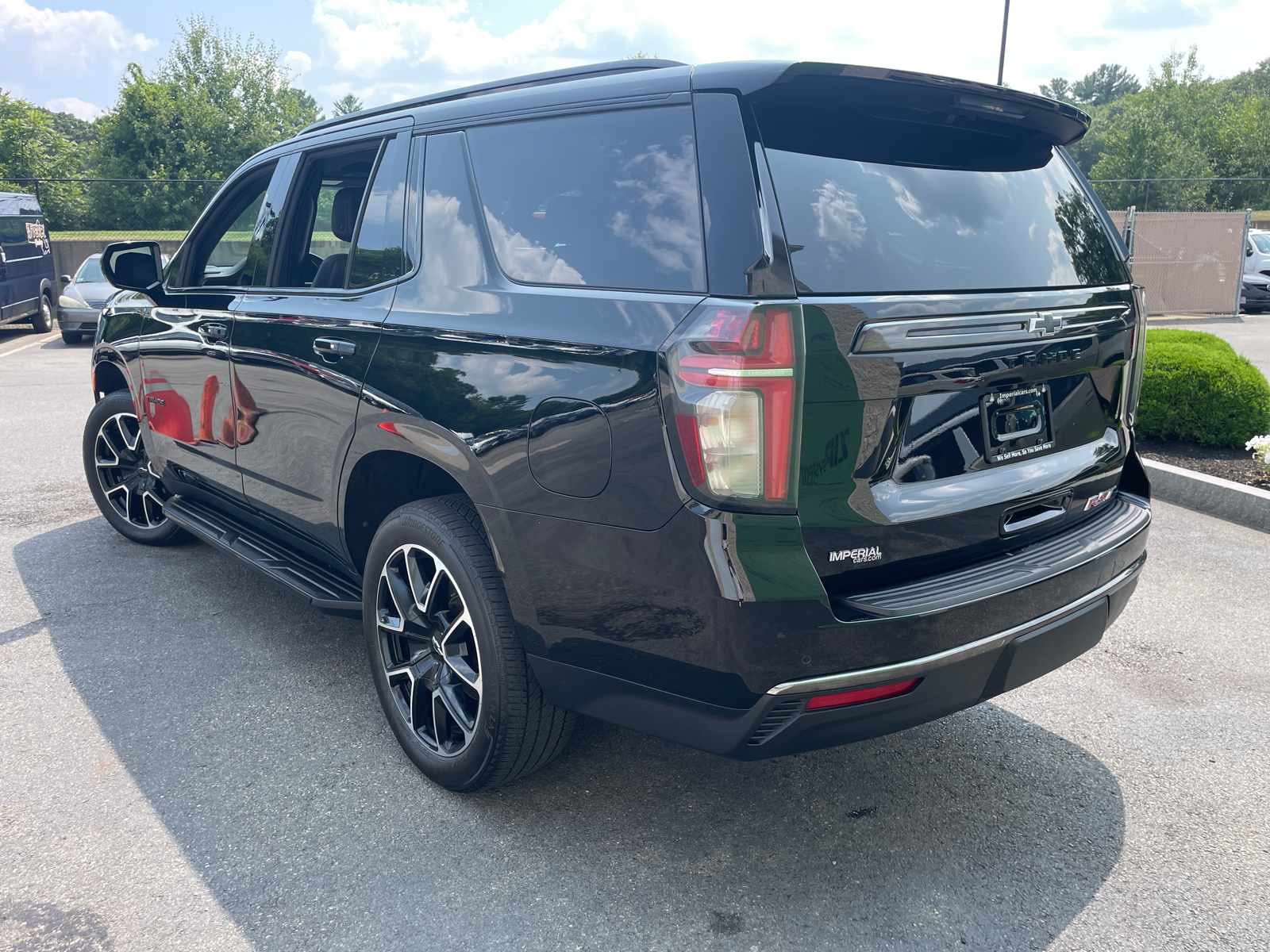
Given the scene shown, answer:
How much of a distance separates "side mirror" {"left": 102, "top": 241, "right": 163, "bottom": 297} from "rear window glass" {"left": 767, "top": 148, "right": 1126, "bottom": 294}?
3.42m

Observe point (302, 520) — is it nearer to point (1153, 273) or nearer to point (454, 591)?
point (454, 591)

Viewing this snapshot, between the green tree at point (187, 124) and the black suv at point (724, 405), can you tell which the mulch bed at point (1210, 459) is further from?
the green tree at point (187, 124)

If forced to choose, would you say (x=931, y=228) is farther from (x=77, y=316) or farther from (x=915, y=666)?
(x=77, y=316)

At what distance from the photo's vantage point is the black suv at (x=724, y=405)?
2.04 m

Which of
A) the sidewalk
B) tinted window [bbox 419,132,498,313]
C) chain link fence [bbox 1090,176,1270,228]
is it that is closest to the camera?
tinted window [bbox 419,132,498,313]

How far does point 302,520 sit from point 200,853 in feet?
4.32

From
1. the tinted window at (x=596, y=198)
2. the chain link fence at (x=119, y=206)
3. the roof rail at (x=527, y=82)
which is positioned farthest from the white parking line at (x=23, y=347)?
the tinted window at (x=596, y=198)

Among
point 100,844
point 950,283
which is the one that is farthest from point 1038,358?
point 100,844

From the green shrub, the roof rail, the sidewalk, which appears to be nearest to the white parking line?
the roof rail

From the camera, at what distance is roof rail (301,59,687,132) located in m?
2.51

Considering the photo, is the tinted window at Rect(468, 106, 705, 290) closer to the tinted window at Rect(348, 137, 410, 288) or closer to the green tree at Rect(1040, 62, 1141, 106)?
the tinted window at Rect(348, 137, 410, 288)

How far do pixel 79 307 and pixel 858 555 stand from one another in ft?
56.3

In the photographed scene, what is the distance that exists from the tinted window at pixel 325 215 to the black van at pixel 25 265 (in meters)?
14.4

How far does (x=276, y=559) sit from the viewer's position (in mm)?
3672
